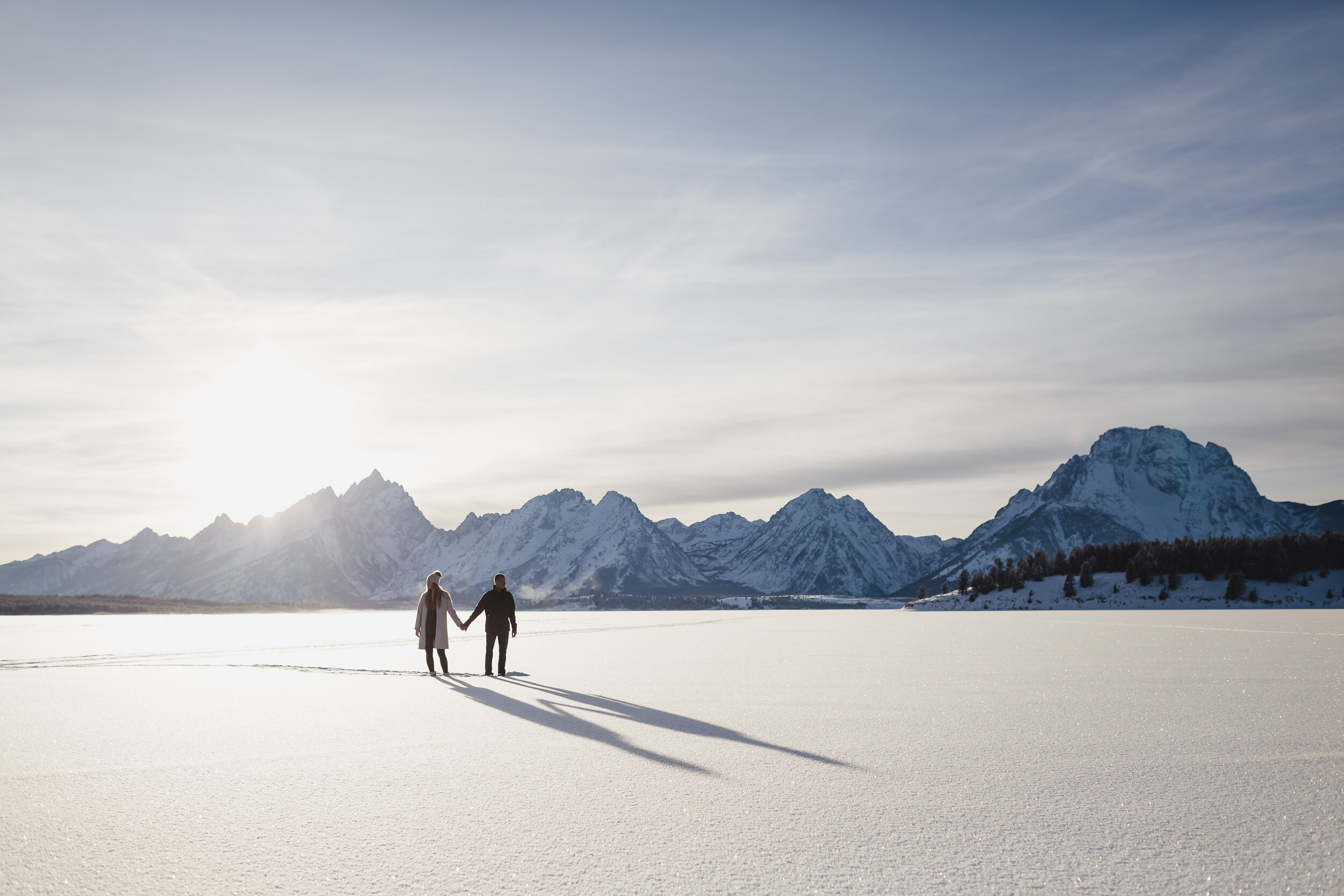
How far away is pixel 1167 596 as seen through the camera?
15362cm

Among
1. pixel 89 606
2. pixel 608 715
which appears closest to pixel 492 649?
pixel 608 715

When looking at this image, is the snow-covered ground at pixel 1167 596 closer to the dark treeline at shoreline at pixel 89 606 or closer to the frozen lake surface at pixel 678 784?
the frozen lake surface at pixel 678 784

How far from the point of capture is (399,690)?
63.3 ft

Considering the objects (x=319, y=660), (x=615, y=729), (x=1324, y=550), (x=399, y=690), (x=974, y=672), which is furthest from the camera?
(x=1324, y=550)

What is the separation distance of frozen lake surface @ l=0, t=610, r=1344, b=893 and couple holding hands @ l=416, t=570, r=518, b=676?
1.86m

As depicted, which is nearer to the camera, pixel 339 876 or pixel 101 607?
pixel 339 876

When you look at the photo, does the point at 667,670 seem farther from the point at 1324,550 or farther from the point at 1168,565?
the point at 1324,550

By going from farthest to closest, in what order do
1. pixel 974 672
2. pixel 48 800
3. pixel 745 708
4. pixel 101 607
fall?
pixel 101 607 → pixel 974 672 → pixel 745 708 → pixel 48 800

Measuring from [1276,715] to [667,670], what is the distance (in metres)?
14.6

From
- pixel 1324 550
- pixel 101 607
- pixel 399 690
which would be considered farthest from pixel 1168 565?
pixel 101 607

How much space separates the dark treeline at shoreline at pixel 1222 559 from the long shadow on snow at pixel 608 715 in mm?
170154

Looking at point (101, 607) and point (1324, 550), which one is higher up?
point (1324, 550)

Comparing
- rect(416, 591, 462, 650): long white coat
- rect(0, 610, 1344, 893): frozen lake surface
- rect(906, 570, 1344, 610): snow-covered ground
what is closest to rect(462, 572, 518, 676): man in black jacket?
rect(416, 591, 462, 650): long white coat

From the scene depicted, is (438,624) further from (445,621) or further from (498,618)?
(498,618)
